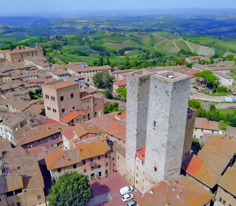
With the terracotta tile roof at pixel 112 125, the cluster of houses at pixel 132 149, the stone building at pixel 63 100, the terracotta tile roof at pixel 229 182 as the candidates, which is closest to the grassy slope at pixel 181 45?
the cluster of houses at pixel 132 149

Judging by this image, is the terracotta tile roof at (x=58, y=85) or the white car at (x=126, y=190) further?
the terracotta tile roof at (x=58, y=85)

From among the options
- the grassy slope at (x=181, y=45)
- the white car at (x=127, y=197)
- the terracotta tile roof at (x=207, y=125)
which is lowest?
the white car at (x=127, y=197)

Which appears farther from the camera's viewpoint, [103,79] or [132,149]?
[103,79]

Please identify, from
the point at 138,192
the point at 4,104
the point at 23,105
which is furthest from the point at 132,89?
the point at 4,104

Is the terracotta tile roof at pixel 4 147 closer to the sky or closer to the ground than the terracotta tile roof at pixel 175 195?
closer to the ground

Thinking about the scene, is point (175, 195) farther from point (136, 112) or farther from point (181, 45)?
point (181, 45)

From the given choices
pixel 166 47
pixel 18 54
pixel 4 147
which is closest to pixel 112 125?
pixel 4 147

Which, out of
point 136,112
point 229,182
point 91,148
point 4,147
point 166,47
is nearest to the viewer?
point 229,182

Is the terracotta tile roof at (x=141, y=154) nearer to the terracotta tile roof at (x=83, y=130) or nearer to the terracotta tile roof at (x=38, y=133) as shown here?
the terracotta tile roof at (x=83, y=130)
